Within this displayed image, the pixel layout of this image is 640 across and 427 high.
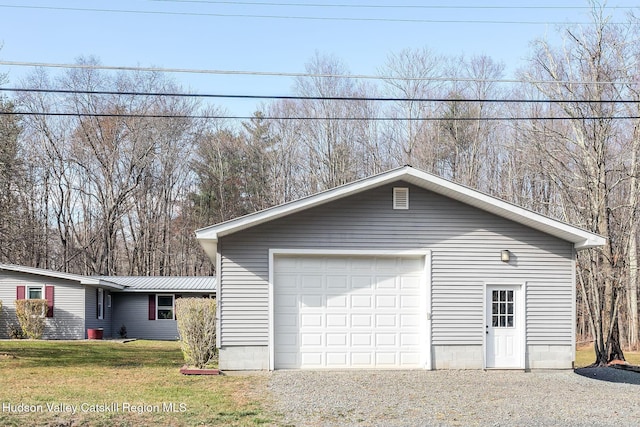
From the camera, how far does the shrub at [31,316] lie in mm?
27531

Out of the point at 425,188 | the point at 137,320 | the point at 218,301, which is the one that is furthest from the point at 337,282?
the point at 137,320

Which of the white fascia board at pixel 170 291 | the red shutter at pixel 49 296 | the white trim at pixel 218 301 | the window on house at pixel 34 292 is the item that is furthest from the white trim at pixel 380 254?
the white fascia board at pixel 170 291

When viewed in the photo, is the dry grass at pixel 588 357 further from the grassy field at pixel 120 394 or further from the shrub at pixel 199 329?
the grassy field at pixel 120 394

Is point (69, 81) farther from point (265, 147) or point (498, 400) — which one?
point (498, 400)

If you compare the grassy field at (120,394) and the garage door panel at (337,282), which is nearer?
the grassy field at (120,394)

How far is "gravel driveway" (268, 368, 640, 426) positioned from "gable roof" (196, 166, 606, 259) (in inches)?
113

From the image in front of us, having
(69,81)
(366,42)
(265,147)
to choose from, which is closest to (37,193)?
(69,81)

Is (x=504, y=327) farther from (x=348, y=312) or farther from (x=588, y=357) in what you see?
(x=588, y=357)

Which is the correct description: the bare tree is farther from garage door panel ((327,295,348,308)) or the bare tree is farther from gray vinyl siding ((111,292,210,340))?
gray vinyl siding ((111,292,210,340))

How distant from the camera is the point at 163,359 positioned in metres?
19.0

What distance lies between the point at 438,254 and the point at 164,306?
20068 millimetres

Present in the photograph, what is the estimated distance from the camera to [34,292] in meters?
28.3

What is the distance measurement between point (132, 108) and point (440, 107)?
16.3 metres

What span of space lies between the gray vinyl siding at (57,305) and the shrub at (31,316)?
0.44 m
